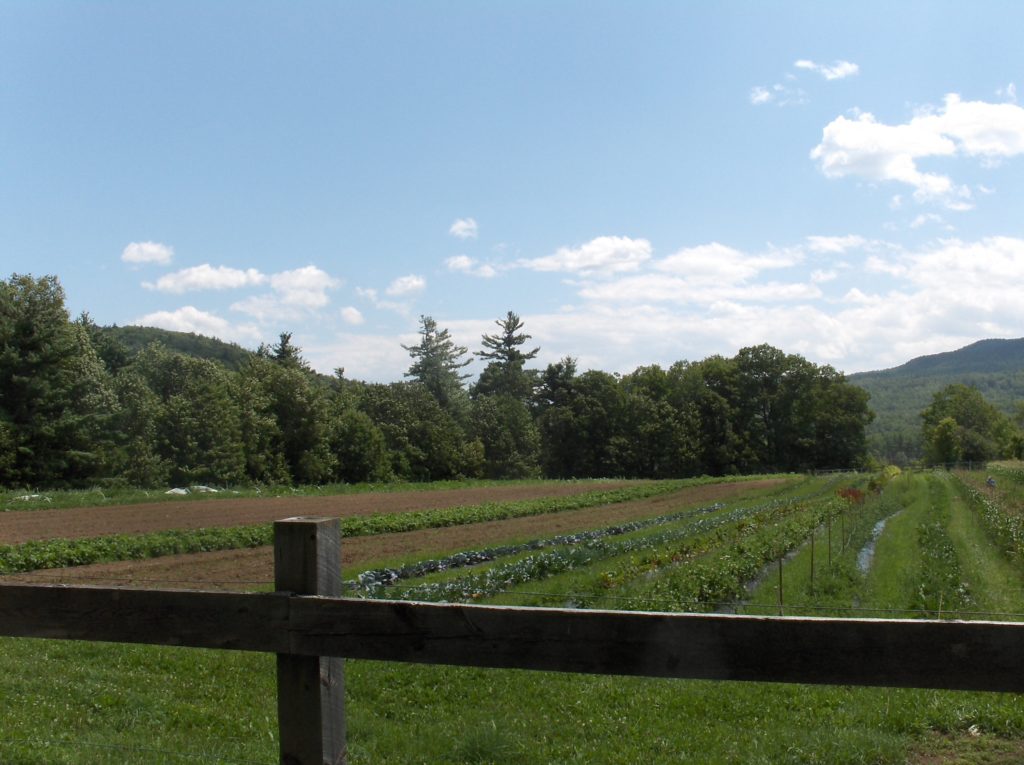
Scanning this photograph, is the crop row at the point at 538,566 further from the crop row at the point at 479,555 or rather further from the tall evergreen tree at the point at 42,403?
the tall evergreen tree at the point at 42,403

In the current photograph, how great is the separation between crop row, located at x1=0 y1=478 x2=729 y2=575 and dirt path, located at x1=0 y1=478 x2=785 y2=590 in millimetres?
438

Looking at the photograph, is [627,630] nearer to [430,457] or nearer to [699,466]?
[430,457]

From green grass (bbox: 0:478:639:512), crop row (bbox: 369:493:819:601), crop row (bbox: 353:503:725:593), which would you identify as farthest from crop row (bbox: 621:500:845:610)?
green grass (bbox: 0:478:639:512)

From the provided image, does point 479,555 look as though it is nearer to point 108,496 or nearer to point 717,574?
point 717,574

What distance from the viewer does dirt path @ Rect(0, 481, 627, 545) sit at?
82.7ft

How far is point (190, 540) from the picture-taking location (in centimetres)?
2222

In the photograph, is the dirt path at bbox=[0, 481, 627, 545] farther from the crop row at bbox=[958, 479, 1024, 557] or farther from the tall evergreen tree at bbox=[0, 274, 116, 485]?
the crop row at bbox=[958, 479, 1024, 557]

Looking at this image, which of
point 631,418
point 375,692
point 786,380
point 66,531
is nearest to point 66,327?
point 66,531

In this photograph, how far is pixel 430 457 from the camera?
7738 cm

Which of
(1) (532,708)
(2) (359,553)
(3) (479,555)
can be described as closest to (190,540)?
(2) (359,553)

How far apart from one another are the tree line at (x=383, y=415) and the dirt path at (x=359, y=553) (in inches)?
1031

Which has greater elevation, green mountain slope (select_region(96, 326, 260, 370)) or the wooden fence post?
green mountain slope (select_region(96, 326, 260, 370))

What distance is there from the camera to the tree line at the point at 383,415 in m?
44.5

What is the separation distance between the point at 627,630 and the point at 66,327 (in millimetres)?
50786
